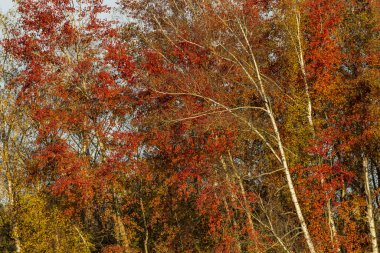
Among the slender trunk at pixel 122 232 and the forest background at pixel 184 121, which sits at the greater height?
the forest background at pixel 184 121

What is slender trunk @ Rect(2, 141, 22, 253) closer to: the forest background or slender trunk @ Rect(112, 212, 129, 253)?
the forest background

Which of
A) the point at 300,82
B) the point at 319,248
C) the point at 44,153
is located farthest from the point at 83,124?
the point at 319,248

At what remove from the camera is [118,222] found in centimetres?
1900

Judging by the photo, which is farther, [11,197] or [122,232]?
[11,197]

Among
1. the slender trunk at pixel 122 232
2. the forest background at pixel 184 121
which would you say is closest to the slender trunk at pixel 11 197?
the forest background at pixel 184 121

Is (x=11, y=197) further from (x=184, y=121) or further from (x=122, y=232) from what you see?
(x=184, y=121)

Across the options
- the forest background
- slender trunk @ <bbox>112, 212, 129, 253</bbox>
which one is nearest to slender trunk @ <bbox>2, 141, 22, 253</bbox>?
the forest background

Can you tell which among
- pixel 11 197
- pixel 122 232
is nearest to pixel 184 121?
pixel 122 232

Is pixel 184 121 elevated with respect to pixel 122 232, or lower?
elevated

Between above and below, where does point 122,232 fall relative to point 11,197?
below

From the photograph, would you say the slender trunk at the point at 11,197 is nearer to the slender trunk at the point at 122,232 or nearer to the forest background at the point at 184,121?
the forest background at the point at 184,121

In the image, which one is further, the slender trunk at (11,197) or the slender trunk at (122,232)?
the slender trunk at (11,197)

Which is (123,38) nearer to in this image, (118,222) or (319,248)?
(118,222)

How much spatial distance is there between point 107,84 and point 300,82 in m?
8.63
